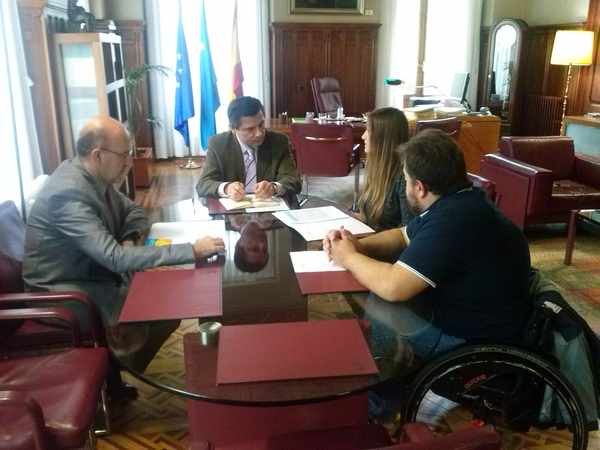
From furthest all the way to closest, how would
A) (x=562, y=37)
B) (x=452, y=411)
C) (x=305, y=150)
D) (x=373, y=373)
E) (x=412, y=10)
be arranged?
(x=412, y=10) < (x=562, y=37) < (x=305, y=150) < (x=452, y=411) < (x=373, y=373)

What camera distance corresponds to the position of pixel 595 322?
2.78 meters

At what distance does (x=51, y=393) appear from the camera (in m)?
1.45

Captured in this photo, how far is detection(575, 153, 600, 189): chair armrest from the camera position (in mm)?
4094

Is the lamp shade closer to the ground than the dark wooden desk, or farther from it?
farther from it

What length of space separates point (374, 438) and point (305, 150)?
3500 millimetres

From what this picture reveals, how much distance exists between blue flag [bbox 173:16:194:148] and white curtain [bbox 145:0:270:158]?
25 cm

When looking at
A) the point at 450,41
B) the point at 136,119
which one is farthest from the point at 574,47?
the point at 136,119

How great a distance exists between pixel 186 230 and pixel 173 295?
0.59 meters

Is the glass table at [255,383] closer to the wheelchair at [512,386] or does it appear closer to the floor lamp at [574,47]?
the wheelchair at [512,386]

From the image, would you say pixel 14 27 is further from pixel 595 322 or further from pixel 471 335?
pixel 595 322

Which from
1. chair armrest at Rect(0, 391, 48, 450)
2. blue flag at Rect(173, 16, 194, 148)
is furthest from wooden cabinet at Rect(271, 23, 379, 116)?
chair armrest at Rect(0, 391, 48, 450)

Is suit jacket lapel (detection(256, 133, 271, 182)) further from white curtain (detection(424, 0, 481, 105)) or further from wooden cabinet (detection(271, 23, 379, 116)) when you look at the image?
white curtain (detection(424, 0, 481, 105))

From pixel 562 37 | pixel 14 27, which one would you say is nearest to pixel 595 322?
pixel 14 27

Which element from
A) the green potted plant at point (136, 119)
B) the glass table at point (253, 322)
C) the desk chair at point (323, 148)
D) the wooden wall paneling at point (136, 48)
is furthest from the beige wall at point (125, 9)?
the glass table at point (253, 322)
